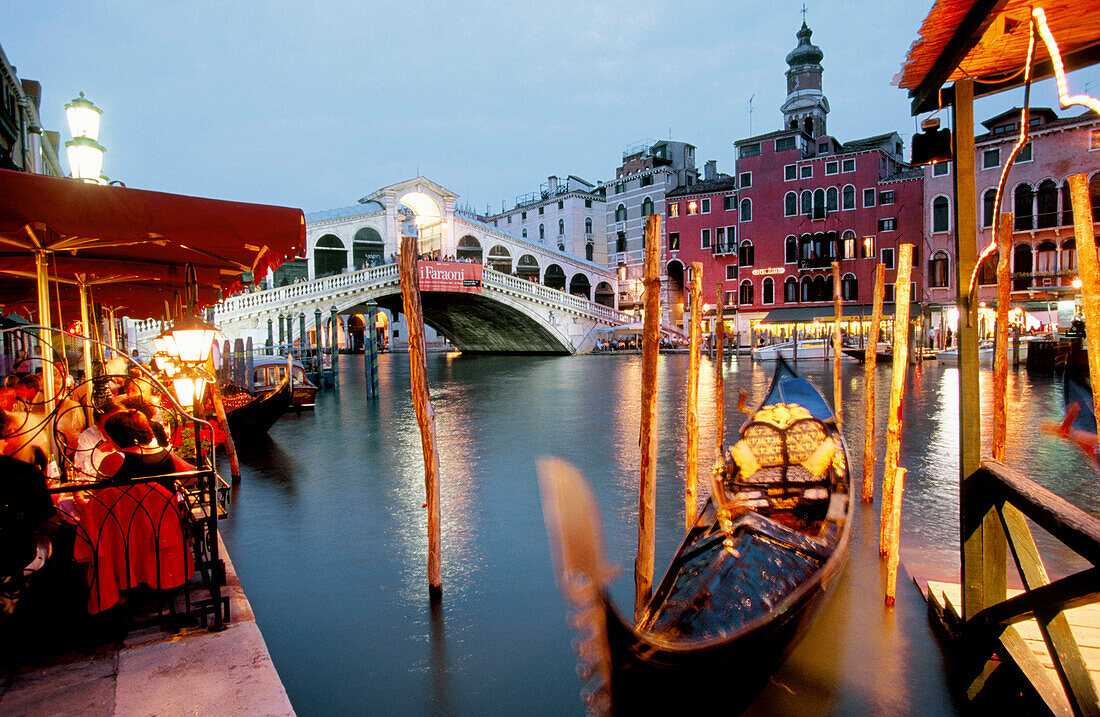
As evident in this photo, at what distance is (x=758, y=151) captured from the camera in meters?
27.5


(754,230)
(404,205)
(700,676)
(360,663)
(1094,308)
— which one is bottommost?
(360,663)

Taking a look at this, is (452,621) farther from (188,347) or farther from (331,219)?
(331,219)

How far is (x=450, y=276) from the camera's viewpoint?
76.9ft

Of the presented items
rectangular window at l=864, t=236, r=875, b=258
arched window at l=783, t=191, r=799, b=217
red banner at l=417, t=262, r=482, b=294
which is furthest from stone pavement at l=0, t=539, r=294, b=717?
arched window at l=783, t=191, r=799, b=217

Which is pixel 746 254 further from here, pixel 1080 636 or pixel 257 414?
pixel 1080 636

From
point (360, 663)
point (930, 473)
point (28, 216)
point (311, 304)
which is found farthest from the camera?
point (311, 304)

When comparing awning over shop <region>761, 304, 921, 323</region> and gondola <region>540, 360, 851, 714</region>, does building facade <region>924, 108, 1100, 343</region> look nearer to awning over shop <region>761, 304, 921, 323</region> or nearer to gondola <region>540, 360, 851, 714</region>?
awning over shop <region>761, 304, 921, 323</region>

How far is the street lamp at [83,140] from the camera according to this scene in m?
4.45

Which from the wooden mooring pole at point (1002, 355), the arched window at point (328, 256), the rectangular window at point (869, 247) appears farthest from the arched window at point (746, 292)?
the wooden mooring pole at point (1002, 355)

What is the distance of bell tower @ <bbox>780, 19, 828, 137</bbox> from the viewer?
31344 mm

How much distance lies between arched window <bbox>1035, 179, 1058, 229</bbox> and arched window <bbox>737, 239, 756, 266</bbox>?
10094mm

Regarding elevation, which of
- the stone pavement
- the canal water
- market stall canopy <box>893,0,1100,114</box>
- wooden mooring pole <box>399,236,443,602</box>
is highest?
market stall canopy <box>893,0,1100,114</box>

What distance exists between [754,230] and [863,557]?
993 inches


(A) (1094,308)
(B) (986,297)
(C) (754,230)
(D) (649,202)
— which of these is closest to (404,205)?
(D) (649,202)
